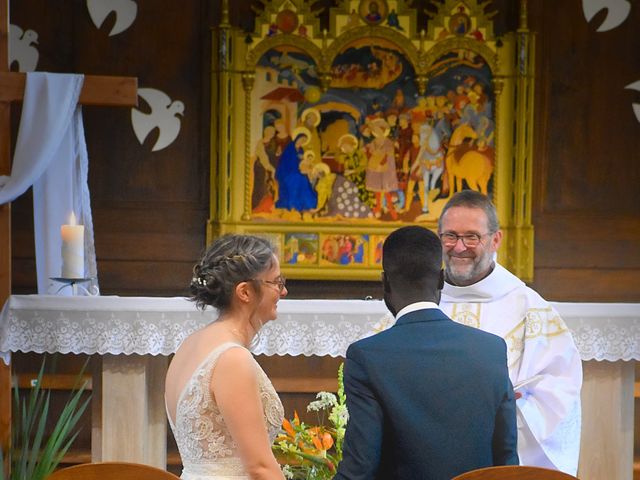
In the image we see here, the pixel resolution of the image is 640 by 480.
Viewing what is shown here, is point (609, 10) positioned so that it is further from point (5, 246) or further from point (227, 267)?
point (227, 267)

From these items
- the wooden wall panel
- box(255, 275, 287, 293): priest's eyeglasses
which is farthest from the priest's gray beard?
the wooden wall panel

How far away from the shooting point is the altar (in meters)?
5.16

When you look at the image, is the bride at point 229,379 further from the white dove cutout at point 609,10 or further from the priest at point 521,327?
the white dove cutout at point 609,10

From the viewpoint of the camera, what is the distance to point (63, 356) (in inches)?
309

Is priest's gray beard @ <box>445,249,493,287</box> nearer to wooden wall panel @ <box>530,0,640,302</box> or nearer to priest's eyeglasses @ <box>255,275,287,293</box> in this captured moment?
priest's eyeglasses @ <box>255,275,287,293</box>

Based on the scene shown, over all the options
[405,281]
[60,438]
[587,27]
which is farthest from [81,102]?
[587,27]

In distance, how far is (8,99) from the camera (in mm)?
5820

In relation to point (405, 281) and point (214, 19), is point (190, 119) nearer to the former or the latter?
point (214, 19)

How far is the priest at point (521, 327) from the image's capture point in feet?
12.9

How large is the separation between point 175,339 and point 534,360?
1.85 m

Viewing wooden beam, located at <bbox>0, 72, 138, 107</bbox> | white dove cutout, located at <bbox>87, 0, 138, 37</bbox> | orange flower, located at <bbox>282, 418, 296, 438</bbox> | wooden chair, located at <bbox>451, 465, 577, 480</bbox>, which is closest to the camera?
wooden chair, located at <bbox>451, 465, 577, 480</bbox>

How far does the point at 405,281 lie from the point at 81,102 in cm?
354

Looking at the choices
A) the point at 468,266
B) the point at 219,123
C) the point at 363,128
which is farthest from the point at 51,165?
the point at 363,128

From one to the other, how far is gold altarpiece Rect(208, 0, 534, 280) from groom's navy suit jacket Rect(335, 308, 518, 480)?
535 cm
